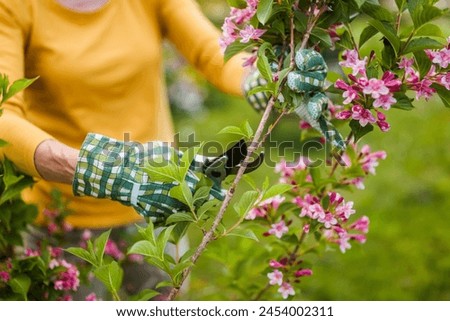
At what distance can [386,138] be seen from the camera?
6.40 meters

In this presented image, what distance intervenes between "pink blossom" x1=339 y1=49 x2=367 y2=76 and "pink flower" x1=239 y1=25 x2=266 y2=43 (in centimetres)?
21

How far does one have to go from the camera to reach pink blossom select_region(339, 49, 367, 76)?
1.54 m

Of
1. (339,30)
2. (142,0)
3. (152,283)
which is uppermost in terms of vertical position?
(142,0)

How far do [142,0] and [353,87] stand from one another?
3.18ft

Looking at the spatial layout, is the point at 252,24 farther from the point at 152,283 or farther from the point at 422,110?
the point at 422,110

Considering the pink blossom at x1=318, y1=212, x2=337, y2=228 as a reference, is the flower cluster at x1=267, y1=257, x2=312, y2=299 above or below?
below

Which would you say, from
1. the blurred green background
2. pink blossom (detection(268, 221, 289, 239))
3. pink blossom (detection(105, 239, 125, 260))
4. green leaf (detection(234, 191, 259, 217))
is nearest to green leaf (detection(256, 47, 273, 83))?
green leaf (detection(234, 191, 259, 217))

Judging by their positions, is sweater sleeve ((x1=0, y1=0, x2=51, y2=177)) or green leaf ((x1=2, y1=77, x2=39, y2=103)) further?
sweater sleeve ((x1=0, y1=0, x2=51, y2=177))

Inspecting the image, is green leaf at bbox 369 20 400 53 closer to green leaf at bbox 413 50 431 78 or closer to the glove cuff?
green leaf at bbox 413 50 431 78

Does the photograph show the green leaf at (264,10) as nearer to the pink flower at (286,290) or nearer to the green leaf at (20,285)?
the pink flower at (286,290)

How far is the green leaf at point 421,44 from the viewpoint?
1492mm

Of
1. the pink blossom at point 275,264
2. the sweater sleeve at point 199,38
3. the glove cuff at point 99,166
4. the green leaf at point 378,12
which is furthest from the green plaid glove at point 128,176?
the sweater sleeve at point 199,38
